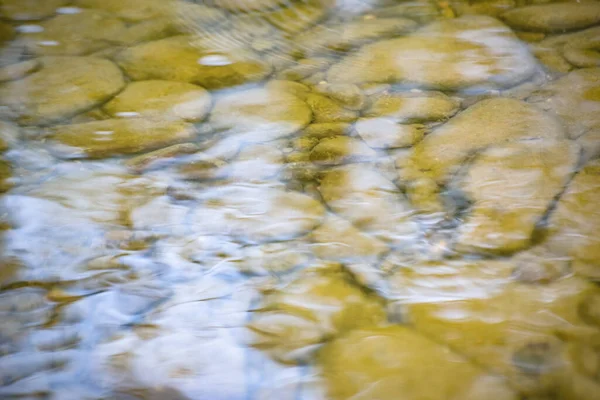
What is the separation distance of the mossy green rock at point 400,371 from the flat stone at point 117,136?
104cm

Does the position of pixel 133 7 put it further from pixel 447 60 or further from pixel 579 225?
pixel 579 225

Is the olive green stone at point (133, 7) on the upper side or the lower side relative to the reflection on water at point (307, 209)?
upper

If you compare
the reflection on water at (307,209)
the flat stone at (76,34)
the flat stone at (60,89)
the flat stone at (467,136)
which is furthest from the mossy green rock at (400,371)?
the flat stone at (76,34)

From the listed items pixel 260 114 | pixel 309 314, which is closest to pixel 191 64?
pixel 260 114

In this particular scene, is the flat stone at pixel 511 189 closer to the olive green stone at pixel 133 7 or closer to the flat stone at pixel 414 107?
the flat stone at pixel 414 107

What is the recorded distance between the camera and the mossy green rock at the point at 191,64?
7.59ft

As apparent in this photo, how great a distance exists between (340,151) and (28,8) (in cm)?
203

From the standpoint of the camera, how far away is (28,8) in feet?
9.39

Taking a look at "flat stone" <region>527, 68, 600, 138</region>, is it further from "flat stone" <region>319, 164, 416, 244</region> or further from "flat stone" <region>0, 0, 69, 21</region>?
"flat stone" <region>0, 0, 69, 21</region>

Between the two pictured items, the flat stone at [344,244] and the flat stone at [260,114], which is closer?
the flat stone at [344,244]

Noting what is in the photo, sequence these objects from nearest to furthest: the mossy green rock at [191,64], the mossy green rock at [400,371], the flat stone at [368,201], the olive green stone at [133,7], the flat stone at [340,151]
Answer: the mossy green rock at [400,371], the flat stone at [368,201], the flat stone at [340,151], the mossy green rock at [191,64], the olive green stone at [133,7]

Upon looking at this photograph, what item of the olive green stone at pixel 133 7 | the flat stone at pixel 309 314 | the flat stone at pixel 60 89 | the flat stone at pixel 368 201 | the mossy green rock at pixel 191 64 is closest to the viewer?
the flat stone at pixel 309 314

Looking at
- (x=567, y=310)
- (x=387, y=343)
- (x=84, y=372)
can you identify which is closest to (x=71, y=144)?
(x=84, y=372)

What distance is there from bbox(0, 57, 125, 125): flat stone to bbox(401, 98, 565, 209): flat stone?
129 centimetres
